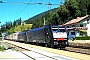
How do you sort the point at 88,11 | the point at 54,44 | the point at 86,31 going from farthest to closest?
the point at 88,11 → the point at 86,31 → the point at 54,44

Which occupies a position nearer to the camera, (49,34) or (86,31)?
(49,34)

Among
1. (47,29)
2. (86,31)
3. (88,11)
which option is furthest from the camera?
(88,11)

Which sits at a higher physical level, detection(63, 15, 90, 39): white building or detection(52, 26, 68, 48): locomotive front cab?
detection(63, 15, 90, 39): white building

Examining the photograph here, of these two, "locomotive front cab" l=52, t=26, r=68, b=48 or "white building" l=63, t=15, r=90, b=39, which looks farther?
"white building" l=63, t=15, r=90, b=39

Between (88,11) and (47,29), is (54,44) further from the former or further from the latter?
(88,11)

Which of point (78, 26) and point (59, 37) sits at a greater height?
point (78, 26)

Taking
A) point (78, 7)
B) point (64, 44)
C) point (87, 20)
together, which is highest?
point (78, 7)

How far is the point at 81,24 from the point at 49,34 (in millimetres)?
51406

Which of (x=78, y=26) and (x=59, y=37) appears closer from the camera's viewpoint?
(x=59, y=37)

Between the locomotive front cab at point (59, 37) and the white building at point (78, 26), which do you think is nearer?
the locomotive front cab at point (59, 37)

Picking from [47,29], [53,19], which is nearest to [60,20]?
[53,19]

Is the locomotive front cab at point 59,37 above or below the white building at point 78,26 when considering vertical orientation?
below

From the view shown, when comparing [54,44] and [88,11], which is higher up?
[88,11]

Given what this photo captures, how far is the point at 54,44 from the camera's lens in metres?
31.4
